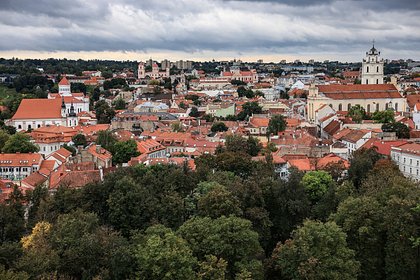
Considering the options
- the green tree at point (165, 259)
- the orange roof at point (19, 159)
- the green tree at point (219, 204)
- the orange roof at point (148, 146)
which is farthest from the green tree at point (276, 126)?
the green tree at point (165, 259)

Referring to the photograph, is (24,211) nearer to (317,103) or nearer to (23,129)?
(23,129)

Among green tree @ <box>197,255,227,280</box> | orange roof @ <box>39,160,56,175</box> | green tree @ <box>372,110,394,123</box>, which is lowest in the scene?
green tree @ <box>197,255,227,280</box>

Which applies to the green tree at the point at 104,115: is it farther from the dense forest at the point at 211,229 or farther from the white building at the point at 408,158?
the dense forest at the point at 211,229

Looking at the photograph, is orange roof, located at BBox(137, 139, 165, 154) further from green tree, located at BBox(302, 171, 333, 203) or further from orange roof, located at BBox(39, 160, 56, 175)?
green tree, located at BBox(302, 171, 333, 203)

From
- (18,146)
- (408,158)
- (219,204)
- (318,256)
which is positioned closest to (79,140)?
(18,146)

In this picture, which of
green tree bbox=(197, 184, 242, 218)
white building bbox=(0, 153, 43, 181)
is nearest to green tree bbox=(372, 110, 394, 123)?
white building bbox=(0, 153, 43, 181)

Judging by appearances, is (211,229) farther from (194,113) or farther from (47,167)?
(194,113)
